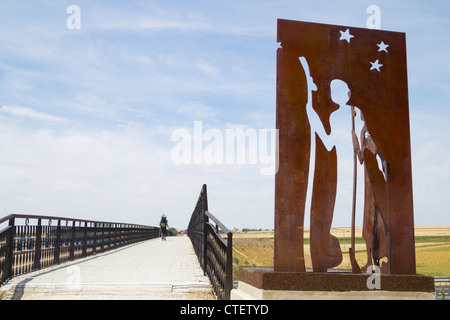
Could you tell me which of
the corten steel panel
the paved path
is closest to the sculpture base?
the corten steel panel

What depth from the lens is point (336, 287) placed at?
5.11m

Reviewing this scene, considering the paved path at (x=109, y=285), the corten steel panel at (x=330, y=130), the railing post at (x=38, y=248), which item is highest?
the corten steel panel at (x=330, y=130)

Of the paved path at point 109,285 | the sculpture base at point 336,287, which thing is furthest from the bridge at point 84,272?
the sculpture base at point 336,287

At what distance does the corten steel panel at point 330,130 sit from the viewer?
527 cm

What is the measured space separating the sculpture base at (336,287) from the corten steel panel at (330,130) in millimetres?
192

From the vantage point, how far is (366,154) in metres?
5.66

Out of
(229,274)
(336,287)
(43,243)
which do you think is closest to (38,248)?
(43,243)

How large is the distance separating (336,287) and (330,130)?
1867 millimetres

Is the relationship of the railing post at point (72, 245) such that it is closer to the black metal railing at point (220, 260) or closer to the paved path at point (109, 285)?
the paved path at point (109, 285)

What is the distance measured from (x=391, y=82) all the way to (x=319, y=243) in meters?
2.26

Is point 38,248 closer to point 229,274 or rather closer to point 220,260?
point 220,260
